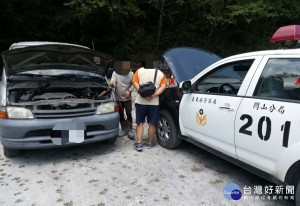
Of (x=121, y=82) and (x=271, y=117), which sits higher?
(x=121, y=82)

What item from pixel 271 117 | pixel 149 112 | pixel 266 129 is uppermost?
pixel 271 117

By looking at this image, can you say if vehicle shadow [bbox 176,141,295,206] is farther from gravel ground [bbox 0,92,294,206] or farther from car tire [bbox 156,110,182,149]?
car tire [bbox 156,110,182,149]

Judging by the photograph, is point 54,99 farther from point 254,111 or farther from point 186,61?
point 254,111

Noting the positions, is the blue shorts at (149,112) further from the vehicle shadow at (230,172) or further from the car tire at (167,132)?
the vehicle shadow at (230,172)

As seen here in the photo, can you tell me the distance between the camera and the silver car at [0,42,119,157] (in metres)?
3.23

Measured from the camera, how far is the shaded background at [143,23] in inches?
506

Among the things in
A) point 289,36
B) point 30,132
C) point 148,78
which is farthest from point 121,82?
point 289,36

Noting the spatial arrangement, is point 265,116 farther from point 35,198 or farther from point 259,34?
point 259,34

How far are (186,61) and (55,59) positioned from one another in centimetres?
229

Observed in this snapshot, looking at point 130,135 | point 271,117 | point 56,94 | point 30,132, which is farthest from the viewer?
point 130,135

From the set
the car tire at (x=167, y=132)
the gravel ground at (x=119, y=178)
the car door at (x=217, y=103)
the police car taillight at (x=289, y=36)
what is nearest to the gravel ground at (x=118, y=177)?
the gravel ground at (x=119, y=178)

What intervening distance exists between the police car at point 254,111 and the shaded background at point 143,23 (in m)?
8.53

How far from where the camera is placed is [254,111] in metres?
2.37

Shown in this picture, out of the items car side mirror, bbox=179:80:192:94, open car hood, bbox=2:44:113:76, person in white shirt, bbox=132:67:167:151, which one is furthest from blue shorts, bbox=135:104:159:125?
open car hood, bbox=2:44:113:76
